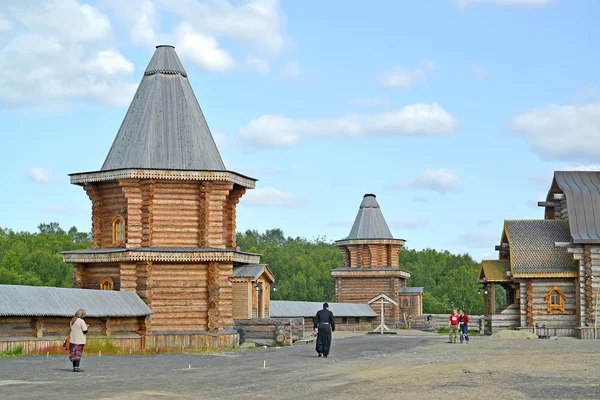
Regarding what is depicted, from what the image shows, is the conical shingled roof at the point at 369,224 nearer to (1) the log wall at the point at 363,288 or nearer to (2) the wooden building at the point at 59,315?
(1) the log wall at the point at 363,288

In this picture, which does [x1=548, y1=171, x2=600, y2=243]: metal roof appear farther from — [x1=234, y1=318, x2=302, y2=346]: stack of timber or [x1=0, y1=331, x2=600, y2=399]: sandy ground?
[x1=0, y1=331, x2=600, y2=399]: sandy ground

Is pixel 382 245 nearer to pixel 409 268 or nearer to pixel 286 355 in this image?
pixel 286 355

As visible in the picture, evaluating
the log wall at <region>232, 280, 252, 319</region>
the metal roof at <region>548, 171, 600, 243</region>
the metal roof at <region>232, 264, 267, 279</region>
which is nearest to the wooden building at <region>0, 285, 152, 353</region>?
the log wall at <region>232, 280, 252, 319</region>

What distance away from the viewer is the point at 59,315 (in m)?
28.7

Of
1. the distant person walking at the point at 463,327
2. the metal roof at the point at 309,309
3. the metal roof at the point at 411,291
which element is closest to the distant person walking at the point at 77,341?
the distant person walking at the point at 463,327

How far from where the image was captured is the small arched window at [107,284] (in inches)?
1367

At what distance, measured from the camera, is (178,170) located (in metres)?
34.2

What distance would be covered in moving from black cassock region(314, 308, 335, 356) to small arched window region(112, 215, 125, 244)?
448 inches

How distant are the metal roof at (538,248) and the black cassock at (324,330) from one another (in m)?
18.2

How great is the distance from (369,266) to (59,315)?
37520 millimetres

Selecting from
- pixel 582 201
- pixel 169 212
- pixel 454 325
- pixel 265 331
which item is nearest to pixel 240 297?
pixel 265 331

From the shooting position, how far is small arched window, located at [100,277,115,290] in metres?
34.7

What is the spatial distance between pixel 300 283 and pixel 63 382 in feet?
290

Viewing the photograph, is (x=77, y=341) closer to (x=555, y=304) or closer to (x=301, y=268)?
(x=555, y=304)
